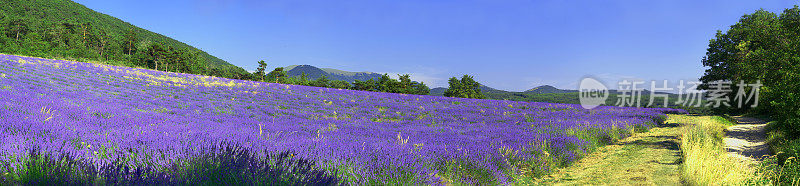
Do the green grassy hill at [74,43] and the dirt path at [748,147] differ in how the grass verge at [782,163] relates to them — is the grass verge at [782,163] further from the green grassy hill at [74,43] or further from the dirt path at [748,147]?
the green grassy hill at [74,43]

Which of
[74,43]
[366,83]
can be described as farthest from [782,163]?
[74,43]

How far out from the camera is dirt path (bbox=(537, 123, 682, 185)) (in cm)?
525

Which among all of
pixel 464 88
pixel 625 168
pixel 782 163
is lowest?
pixel 625 168

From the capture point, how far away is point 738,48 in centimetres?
2242

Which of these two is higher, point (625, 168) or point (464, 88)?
point (464, 88)

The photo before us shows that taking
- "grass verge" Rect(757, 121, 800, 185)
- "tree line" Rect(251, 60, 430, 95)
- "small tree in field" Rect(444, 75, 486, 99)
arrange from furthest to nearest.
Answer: "small tree in field" Rect(444, 75, 486, 99), "tree line" Rect(251, 60, 430, 95), "grass verge" Rect(757, 121, 800, 185)

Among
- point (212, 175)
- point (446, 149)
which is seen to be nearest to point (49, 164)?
point (212, 175)

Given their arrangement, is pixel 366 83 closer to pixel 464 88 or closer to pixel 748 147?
pixel 464 88

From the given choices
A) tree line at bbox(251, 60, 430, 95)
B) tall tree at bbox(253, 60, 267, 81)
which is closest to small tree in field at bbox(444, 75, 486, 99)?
tree line at bbox(251, 60, 430, 95)

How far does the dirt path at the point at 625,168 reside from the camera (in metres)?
5.25

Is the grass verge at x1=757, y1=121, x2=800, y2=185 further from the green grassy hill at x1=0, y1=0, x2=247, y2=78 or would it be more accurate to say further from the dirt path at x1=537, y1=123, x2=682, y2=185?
the green grassy hill at x1=0, y1=0, x2=247, y2=78

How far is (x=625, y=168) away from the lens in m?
6.20

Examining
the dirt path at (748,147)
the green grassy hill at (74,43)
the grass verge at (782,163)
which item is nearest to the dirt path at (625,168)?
the grass verge at (782,163)

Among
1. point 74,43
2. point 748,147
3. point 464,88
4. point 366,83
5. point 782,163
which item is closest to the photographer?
point 782,163
